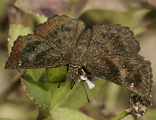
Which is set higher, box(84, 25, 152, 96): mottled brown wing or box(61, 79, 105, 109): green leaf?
box(84, 25, 152, 96): mottled brown wing

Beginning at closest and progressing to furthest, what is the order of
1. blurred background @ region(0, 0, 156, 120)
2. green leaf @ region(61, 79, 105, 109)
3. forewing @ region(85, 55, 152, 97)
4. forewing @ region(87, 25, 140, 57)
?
1. forewing @ region(85, 55, 152, 97)
2. forewing @ region(87, 25, 140, 57)
3. green leaf @ region(61, 79, 105, 109)
4. blurred background @ region(0, 0, 156, 120)

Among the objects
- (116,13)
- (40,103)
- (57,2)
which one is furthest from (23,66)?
(116,13)

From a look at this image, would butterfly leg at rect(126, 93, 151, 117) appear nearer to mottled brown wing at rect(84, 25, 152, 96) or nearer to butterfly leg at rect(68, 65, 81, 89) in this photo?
mottled brown wing at rect(84, 25, 152, 96)

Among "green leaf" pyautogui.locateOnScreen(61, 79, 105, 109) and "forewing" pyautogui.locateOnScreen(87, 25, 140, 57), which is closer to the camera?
"forewing" pyautogui.locateOnScreen(87, 25, 140, 57)

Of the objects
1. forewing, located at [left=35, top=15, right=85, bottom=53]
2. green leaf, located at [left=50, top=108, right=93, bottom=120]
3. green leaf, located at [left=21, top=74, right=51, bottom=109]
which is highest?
forewing, located at [left=35, top=15, right=85, bottom=53]

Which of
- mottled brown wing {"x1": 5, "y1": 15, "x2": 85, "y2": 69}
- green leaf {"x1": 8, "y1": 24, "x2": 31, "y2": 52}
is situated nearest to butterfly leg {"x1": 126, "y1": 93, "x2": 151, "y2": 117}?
mottled brown wing {"x1": 5, "y1": 15, "x2": 85, "y2": 69}

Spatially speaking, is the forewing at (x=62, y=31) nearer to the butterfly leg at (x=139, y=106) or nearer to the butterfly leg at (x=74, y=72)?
the butterfly leg at (x=74, y=72)

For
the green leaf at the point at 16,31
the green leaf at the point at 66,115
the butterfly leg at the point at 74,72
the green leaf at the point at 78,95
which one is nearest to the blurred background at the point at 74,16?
the green leaf at the point at 16,31
